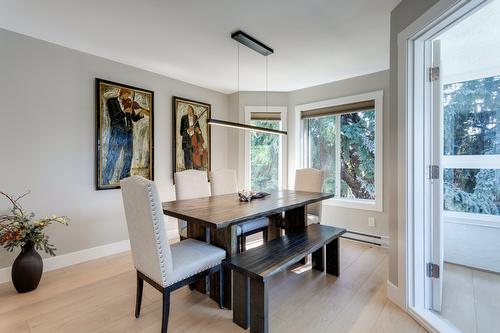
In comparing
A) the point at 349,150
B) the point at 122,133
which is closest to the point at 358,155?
the point at 349,150

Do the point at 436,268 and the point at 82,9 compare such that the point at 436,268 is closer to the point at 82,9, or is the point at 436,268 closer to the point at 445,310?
the point at 445,310

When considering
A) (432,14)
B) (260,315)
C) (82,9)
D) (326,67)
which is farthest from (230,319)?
(326,67)

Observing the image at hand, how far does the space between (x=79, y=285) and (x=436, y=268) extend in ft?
10.2

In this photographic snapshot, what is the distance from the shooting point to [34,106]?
2553 mm

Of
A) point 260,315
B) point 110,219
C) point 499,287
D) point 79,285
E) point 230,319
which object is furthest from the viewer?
point 110,219

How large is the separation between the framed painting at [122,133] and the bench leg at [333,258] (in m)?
2.50

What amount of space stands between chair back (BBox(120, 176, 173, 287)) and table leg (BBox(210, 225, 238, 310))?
486 millimetres

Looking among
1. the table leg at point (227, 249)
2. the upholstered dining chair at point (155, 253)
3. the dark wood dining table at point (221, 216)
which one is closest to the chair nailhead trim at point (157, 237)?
the upholstered dining chair at point (155, 253)

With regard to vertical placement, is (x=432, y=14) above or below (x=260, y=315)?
above

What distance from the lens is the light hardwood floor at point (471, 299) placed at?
5.69 ft

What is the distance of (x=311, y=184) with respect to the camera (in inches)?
132

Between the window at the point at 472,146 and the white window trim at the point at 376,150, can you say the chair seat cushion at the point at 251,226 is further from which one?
the window at the point at 472,146

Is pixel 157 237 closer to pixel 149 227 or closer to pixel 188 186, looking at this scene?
pixel 149 227

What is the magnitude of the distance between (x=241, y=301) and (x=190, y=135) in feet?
9.12
